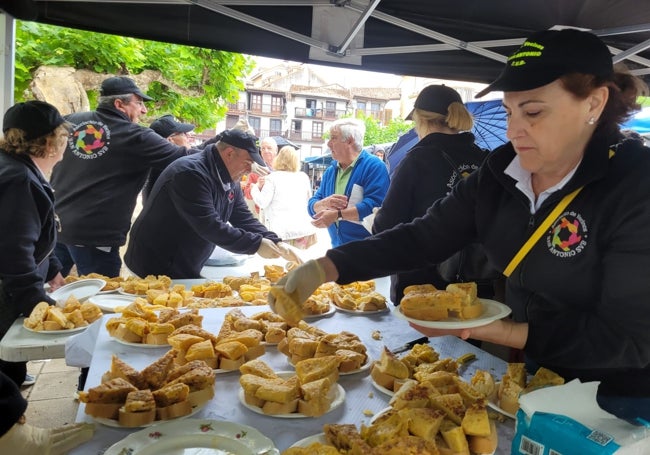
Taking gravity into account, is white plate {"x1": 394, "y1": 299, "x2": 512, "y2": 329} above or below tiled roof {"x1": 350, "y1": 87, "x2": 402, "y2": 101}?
below

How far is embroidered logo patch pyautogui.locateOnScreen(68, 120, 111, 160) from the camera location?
13.8ft

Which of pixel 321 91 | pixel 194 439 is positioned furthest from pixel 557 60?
pixel 321 91

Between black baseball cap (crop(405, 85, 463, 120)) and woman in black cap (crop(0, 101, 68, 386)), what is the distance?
8.15 feet

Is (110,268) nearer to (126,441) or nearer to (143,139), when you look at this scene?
(143,139)

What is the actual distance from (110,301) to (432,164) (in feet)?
7.59

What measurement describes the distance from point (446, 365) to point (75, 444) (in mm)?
1310

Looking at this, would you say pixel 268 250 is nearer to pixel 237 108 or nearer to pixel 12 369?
pixel 12 369

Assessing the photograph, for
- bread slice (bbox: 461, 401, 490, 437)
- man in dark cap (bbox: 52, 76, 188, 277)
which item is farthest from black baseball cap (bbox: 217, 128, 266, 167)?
bread slice (bbox: 461, 401, 490, 437)

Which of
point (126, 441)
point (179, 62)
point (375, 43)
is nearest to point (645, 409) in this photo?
point (126, 441)

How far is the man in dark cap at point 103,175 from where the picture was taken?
4207 mm

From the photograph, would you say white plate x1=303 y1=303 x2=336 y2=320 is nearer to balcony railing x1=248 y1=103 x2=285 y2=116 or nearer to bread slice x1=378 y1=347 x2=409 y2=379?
bread slice x1=378 y1=347 x2=409 y2=379

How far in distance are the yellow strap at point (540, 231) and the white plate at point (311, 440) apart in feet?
3.02

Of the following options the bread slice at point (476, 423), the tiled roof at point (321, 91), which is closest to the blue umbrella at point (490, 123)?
the bread slice at point (476, 423)

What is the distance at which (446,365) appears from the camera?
72.2 inches
